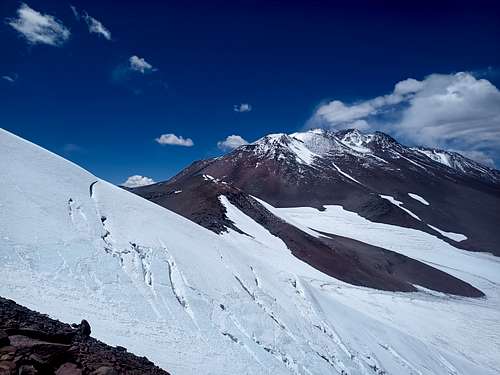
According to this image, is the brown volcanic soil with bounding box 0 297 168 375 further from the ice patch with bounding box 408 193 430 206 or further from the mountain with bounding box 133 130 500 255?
the ice patch with bounding box 408 193 430 206

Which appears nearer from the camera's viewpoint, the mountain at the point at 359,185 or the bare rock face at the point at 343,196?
the bare rock face at the point at 343,196

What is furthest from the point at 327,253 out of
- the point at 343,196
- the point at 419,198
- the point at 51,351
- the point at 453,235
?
the point at 419,198

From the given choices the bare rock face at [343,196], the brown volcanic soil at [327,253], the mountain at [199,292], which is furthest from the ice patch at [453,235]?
the mountain at [199,292]

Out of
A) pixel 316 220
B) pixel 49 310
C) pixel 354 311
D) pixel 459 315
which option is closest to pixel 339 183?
pixel 316 220

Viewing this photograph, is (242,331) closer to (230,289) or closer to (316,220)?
(230,289)

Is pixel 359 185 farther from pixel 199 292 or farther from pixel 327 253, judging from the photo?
pixel 199 292

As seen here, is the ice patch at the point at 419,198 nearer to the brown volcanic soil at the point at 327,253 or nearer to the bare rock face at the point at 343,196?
the bare rock face at the point at 343,196

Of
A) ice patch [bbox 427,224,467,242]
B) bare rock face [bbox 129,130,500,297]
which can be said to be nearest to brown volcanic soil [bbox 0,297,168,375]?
bare rock face [bbox 129,130,500,297]
